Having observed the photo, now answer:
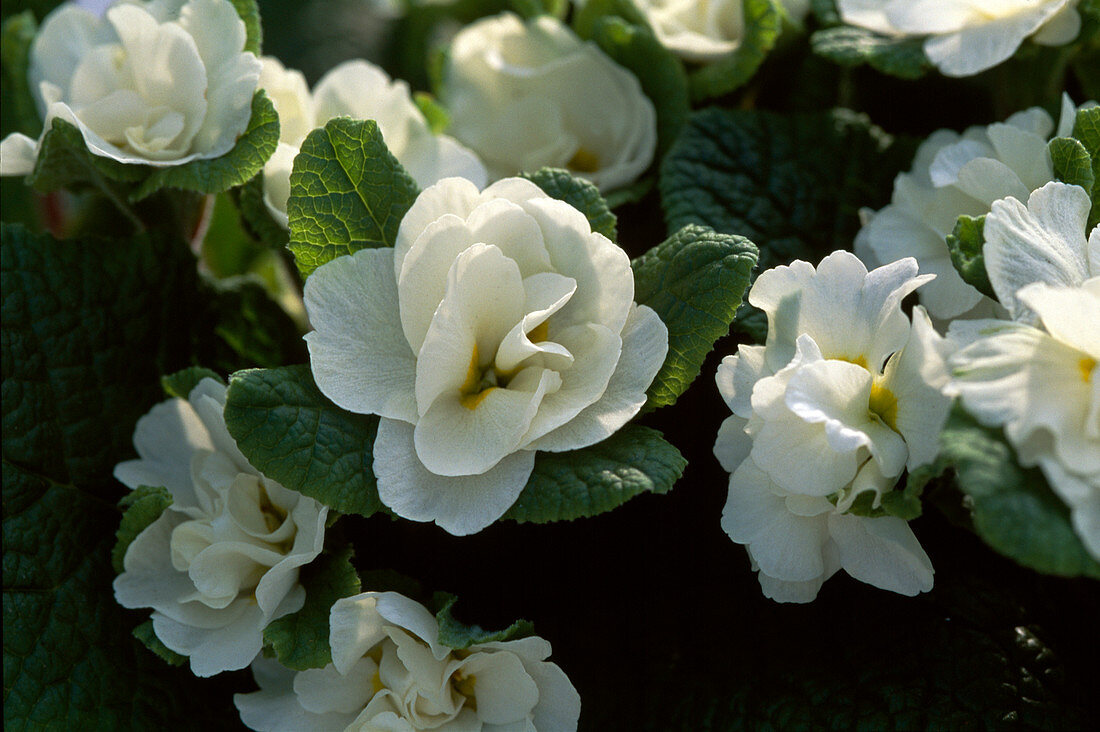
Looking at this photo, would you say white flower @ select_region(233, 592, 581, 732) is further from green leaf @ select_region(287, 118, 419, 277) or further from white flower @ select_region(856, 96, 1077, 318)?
white flower @ select_region(856, 96, 1077, 318)

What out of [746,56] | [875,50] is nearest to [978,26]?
[875,50]

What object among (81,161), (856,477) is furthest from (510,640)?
(81,161)

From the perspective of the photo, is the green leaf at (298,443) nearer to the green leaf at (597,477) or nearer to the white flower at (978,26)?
the green leaf at (597,477)

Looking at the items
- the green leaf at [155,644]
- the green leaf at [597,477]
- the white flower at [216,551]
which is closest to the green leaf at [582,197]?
the green leaf at [597,477]

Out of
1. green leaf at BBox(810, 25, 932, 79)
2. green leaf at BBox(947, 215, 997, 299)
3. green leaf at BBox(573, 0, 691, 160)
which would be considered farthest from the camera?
green leaf at BBox(573, 0, 691, 160)

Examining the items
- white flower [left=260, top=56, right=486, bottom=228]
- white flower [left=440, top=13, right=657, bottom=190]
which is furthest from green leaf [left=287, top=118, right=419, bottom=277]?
white flower [left=440, top=13, right=657, bottom=190]

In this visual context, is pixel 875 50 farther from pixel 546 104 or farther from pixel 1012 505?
pixel 1012 505

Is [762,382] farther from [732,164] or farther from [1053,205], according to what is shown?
[732,164]
